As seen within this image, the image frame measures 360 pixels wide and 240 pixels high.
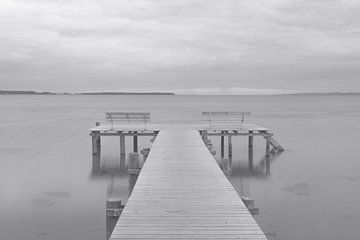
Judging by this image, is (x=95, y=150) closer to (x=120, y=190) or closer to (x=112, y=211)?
(x=120, y=190)

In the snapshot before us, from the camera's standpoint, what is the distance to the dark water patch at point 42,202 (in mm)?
16078

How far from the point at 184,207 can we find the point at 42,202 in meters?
9.77

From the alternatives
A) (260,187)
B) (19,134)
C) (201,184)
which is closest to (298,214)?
(260,187)

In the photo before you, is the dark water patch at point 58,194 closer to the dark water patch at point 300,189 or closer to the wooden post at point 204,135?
the wooden post at point 204,135

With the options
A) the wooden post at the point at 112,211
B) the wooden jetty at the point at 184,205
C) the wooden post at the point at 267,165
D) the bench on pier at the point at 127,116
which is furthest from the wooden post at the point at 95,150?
the wooden post at the point at 112,211

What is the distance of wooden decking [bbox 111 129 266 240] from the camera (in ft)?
23.1

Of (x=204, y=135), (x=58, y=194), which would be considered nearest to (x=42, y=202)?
(x=58, y=194)

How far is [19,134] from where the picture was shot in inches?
1658

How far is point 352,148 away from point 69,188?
22.2 m

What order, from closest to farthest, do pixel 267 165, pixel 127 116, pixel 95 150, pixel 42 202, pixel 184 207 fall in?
pixel 184 207 < pixel 42 202 < pixel 267 165 < pixel 127 116 < pixel 95 150

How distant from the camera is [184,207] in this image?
8.39 m

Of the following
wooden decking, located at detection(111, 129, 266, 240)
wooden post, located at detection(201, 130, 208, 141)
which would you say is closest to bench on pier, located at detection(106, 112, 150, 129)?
wooden post, located at detection(201, 130, 208, 141)

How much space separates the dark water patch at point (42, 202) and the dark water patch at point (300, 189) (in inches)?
384

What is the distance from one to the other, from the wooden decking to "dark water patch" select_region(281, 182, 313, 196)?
21.4 ft
